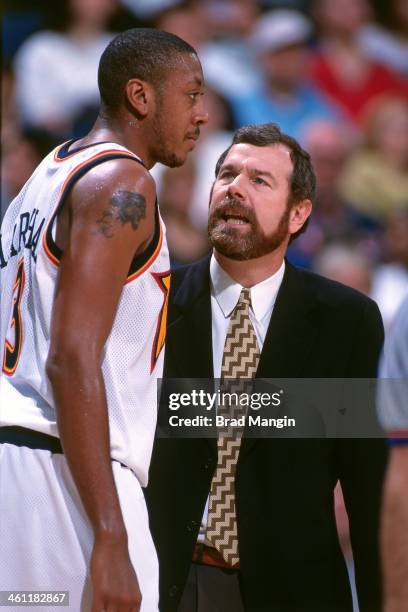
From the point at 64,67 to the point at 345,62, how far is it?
1.98 m

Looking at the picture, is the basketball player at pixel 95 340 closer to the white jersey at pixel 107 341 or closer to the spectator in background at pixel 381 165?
the white jersey at pixel 107 341

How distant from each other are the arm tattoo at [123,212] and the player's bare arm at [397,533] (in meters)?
0.70

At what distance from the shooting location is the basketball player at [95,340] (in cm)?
194

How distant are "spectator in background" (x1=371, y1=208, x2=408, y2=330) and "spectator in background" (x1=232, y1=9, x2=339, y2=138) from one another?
95cm

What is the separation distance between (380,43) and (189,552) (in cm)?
531

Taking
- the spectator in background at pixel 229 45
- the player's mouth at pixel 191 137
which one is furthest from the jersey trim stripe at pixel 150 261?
the spectator in background at pixel 229 45

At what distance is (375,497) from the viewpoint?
2693mm

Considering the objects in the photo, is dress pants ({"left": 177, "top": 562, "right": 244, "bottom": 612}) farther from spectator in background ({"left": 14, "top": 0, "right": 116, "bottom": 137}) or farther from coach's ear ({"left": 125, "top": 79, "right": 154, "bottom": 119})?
spectator in background ({"left": 14, "top": 0, "right": 116, "bottom": 137})

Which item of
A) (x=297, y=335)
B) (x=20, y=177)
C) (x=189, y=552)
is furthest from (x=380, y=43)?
(x=189, y=552)

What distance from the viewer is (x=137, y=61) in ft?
7.55

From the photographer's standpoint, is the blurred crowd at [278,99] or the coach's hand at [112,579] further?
the blurred crowd at [278,99]

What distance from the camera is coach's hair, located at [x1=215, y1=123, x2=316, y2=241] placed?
2999mm

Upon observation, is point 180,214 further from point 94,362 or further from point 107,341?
point 94,362

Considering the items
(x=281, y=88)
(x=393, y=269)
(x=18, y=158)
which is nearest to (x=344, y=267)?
(x=393, y=269)
